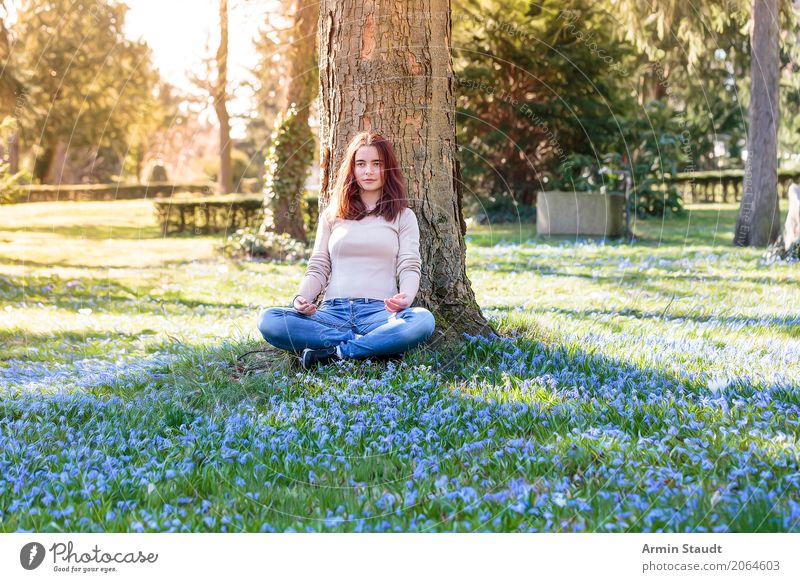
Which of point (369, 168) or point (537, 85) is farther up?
point (537, 85)

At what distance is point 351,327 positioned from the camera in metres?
4.88

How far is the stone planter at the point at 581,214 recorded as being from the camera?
15.1 meters

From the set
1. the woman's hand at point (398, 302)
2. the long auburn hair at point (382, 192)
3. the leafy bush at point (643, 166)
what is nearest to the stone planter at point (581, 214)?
the leafy bush at point (643, 166)

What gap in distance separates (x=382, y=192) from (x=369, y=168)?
0.62 ft

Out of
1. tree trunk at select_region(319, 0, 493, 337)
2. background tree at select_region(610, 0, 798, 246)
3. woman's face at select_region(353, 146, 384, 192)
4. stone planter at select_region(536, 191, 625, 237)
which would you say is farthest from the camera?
stone planter at select_region(536, 191, 625, 237)

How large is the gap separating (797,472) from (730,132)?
2994cm

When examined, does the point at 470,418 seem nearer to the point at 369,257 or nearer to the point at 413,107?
the point at 369,257

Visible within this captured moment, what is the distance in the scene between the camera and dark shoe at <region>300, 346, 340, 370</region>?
486 centimetres

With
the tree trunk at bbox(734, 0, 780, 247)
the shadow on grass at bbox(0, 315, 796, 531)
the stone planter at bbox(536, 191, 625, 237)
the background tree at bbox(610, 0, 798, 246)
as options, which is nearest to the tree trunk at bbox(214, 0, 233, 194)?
the stone planter at bbox(536, 191, 625, 237)

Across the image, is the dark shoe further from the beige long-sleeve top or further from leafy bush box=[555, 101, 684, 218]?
leafy bush box=[555, 101, 684, 218]

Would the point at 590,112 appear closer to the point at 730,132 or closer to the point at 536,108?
the point at 536,108

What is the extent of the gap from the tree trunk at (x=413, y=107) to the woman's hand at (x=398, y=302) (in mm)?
609

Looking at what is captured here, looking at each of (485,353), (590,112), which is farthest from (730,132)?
(485,353)

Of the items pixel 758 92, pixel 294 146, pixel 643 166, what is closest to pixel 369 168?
pixel 294 146
